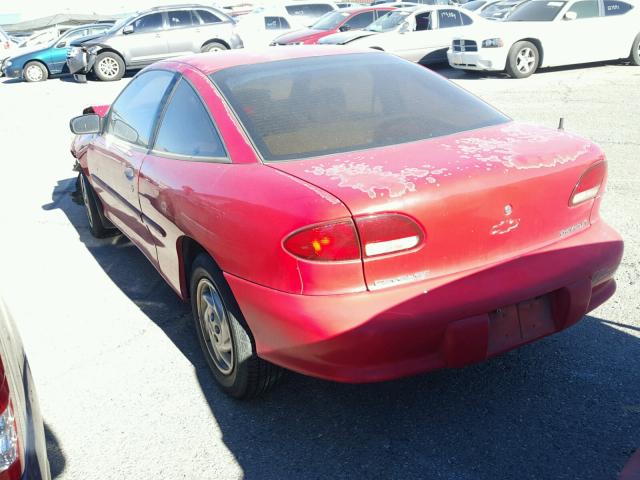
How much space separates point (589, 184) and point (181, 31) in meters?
16.1

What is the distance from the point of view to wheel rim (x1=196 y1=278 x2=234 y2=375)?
289 cm

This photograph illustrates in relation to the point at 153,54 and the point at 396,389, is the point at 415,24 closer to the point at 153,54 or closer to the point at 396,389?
the point at 153,54

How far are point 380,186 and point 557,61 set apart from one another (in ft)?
38.9

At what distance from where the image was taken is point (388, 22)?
1469cm

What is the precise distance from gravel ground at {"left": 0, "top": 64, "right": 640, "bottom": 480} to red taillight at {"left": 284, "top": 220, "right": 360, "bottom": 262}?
0.85 m

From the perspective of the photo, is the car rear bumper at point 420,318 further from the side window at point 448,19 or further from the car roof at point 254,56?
the side window at point 448,19

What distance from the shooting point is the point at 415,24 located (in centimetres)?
1445

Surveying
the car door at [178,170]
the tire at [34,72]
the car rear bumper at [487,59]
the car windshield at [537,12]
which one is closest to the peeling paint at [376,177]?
the car door at [178,170]

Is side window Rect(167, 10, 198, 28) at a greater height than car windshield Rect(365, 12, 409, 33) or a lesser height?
greater

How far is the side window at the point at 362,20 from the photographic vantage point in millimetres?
15823

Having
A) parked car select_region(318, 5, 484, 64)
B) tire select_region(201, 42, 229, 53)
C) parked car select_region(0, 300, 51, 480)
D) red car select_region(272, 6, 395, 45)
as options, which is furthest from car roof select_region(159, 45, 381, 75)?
tire select_region(201, 42, 229, 53)

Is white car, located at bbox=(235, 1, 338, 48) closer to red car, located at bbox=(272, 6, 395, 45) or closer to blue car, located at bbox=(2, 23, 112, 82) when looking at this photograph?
red car, located at bbox=(272, 6, 395, 45)

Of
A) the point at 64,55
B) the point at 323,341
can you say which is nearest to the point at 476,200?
the point at 323,341

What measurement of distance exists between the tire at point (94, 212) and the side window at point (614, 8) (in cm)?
1135
